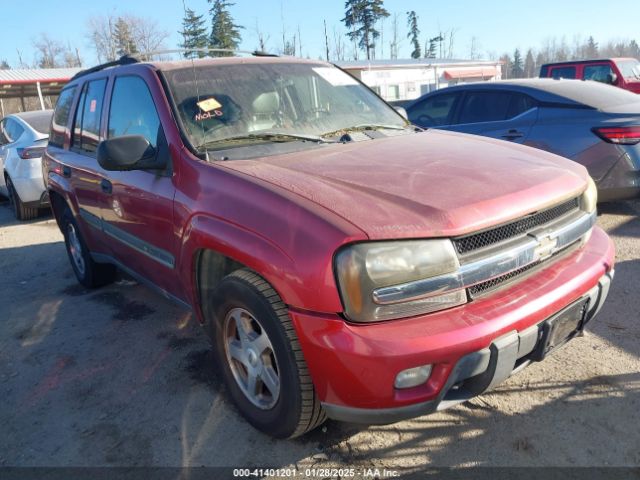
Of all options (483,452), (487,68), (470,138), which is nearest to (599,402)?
(483,452)

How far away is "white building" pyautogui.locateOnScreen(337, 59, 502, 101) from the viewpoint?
32.1m

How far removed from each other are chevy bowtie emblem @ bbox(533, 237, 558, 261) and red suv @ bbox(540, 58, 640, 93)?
12.7 meters

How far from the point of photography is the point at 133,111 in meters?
3.41

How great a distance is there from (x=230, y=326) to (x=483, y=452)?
4.43ft

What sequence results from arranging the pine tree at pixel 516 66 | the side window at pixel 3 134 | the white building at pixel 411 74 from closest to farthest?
the side window at pixel 3 134 < the white building at pixel 411 74 < the pine tree at pixel 516 66

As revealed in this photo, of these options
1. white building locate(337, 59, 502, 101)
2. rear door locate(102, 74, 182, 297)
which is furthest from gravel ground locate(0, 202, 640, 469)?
white building locate(337, 59, 502, 101)

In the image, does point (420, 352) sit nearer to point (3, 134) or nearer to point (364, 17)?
point (3, 134)

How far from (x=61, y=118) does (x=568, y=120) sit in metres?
5.07

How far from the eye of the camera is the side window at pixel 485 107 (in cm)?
613

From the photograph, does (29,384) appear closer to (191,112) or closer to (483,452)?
(191,112)

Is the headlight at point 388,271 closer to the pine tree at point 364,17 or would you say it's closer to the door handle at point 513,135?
the door handle at point 513,135

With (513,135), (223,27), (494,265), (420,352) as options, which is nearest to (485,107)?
(513,135)

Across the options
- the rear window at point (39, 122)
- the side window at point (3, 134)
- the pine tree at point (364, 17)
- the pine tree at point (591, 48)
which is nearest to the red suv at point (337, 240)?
the rear window at point (39, 122)

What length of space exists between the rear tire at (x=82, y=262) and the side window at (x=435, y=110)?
4388 mm
